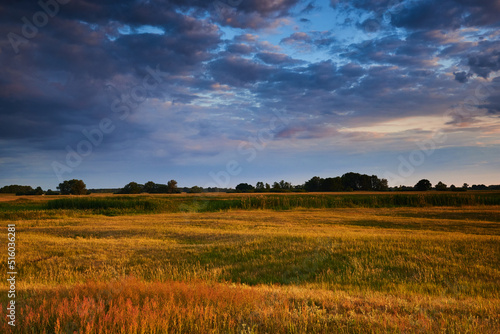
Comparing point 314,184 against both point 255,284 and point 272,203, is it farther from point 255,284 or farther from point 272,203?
point 255,284

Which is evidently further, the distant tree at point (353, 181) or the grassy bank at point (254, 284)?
the distant tree at point (353, 181)

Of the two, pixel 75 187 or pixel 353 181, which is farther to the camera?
pixel 353 181

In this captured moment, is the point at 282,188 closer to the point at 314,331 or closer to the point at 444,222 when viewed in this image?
the point at 444,222

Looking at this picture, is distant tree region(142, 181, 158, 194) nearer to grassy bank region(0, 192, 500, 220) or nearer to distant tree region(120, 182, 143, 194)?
distant tree region(120, 182, 143, 194)

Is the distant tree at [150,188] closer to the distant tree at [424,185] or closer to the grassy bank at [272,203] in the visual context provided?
the grassy bank at [272,203]

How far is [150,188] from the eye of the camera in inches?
4751

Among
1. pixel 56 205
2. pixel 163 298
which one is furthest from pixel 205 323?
pixel 56 205

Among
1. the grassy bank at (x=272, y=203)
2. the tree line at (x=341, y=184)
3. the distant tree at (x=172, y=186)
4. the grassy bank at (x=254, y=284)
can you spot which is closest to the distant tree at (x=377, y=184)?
the tree line at (x=341, y=184)

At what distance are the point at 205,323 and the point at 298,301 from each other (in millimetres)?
2694

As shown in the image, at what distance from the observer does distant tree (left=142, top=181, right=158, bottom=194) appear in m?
120

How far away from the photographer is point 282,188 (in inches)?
4958

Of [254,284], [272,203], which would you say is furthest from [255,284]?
[272,203]

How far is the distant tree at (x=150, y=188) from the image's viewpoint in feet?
393

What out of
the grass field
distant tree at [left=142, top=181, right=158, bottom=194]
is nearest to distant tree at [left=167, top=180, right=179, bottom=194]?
distant tree at [left=142, top=181, right=158, bottom=194]
